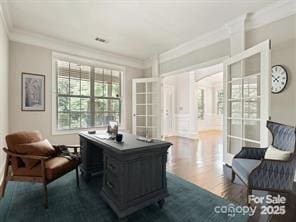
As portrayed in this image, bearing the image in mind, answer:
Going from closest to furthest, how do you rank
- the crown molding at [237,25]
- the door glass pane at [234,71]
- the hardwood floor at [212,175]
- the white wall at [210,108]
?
the hardwood floor at [212,175] < the crown molding at [237,25] < the door glass pane at [234,71] < the white wall at [210,108]

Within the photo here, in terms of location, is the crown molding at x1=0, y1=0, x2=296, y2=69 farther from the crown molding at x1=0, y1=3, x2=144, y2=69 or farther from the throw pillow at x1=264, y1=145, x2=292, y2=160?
the throw pillow at x1=264, y1=145, x2=292, y2=160

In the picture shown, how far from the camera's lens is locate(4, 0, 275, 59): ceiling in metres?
2.62

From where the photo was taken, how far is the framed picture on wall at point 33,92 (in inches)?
142

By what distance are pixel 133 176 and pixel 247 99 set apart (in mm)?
2301

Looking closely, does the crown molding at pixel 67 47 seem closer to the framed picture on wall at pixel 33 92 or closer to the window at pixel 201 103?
the framed picture on wall at pixel 33 92

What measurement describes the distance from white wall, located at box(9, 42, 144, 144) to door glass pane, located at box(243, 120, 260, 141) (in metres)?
3.83

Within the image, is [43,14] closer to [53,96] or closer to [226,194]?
[53,96]

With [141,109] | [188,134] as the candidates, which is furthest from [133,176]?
[188,134]

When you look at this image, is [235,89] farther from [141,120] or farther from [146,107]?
[141,120]

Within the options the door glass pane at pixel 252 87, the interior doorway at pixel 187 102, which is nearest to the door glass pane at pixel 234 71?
the door glass pane at pixel 252 87

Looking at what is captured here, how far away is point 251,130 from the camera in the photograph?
287cm

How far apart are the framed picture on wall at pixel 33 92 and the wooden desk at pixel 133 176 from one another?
249 centimetres

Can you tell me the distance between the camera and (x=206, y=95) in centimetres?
876

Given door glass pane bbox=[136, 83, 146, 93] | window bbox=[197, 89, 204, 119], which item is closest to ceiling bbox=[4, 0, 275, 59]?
door glass pane bbox=[136, 83, 146, 93]
